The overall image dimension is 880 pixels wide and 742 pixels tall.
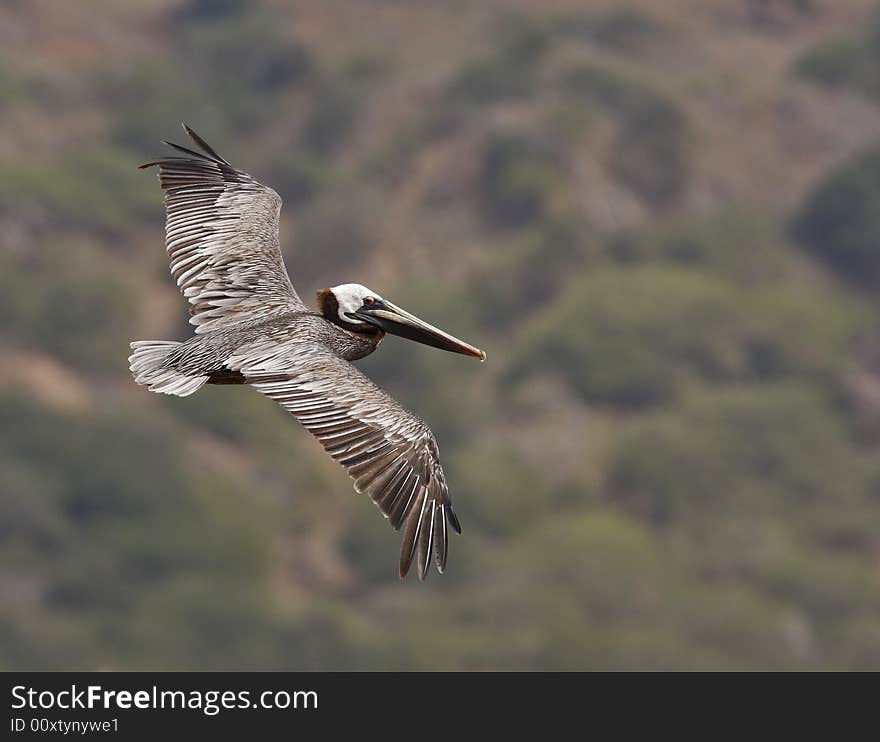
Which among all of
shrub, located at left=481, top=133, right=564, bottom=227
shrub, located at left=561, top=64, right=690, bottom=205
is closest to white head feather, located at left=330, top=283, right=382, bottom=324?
shrub, located at left=481, top=133, right=564, bottom=227

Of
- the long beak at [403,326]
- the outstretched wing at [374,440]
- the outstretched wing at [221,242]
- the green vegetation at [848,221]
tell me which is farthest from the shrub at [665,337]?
the outstretched wing at [374,440]

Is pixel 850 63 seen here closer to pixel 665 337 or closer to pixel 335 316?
pixel 665 337

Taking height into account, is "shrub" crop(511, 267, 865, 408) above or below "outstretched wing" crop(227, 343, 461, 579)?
above

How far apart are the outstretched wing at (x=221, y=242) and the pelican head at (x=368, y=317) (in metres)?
0.33

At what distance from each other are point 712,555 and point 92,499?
17.5 metres

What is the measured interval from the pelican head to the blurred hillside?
38.1 metres

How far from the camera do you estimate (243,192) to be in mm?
15359

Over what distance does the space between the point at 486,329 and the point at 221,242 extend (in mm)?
52935

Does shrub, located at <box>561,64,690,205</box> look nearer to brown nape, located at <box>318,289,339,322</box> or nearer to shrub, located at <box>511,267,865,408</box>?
shrub, located at <box>511,267,865,408</box>

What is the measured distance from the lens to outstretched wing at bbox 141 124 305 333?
14.2 metres

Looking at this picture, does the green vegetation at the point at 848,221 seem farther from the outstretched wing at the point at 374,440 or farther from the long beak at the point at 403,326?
the outstretched wing at the point at 374,440

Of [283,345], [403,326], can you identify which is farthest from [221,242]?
[283,345]

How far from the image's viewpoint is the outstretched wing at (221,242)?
14.2m
